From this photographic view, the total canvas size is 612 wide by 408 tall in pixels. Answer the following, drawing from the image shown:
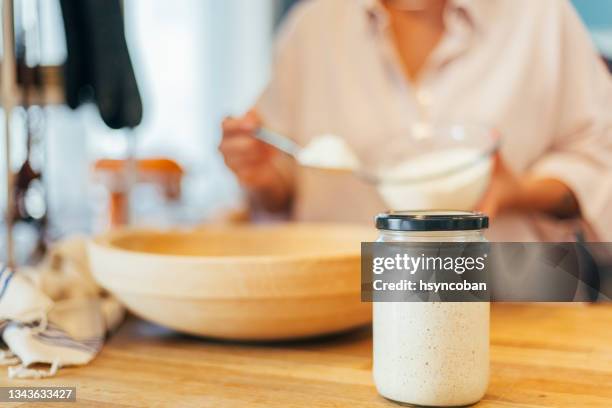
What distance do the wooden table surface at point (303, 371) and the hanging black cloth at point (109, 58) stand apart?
30 centimetres

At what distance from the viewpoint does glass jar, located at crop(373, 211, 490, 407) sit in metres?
0.51

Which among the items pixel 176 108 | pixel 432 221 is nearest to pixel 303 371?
pixel 432 221

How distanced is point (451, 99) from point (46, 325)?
0.69 metres

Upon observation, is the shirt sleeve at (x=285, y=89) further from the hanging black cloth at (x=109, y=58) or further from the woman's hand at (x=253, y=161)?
the hanging black cloth at (x=109, y=58)

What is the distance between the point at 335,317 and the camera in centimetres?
70

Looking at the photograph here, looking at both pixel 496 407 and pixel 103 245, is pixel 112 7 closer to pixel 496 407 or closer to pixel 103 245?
pixel 103 245

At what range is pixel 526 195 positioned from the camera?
99cm

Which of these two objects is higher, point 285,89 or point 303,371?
point 285,89

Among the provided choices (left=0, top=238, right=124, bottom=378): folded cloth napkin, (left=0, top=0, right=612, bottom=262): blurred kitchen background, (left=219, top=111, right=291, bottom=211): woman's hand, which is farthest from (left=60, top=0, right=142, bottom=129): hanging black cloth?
(left=0, top=0, right=612, bottom=262): blurred kitchen background

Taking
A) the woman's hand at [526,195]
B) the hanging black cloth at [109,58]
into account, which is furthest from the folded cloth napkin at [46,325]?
the woman's hand at [526,195]

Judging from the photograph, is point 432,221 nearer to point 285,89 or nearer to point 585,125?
point 585,125

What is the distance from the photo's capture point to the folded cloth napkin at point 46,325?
65cm

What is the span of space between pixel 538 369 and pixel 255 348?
268 mm

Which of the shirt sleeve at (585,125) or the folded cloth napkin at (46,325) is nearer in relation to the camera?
the folded cloth napkin at (46,325)
